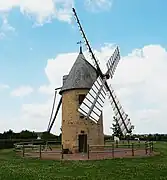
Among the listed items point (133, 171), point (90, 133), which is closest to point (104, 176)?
point (133, 171)

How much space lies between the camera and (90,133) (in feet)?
105

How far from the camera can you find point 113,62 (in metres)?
36.6

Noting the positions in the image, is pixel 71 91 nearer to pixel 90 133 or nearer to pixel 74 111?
pixel 74 111

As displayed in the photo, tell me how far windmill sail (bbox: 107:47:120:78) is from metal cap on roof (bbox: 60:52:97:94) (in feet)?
5.95

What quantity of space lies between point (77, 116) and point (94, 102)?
2720 millimetres

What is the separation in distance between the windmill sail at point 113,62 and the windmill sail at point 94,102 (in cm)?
309

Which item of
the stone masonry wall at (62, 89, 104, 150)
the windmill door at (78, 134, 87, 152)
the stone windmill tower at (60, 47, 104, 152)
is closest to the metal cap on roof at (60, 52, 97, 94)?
the stone windmill tower at (60, 47, 104, 152)

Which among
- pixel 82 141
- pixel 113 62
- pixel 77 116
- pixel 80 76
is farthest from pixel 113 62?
pixel 82 141

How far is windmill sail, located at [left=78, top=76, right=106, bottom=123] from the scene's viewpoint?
29203 mm

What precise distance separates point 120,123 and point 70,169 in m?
17.1

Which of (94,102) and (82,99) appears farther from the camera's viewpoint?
(82,99)

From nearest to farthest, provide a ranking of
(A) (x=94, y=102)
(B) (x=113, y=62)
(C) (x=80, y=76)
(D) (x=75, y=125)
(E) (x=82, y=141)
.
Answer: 1. (A) (x=94, y=102)
2. (D) (x=75, y=125)
3. (E) (x=82, y=141)
4. (C) (x=80, y=76)
5. (B) (x=113, y=62)

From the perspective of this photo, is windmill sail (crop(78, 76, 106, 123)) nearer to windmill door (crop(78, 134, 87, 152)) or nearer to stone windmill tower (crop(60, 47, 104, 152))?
stone windmill tower (crop(60, 47, 104, 152))

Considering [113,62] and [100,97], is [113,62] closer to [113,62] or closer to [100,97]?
[113,62]
